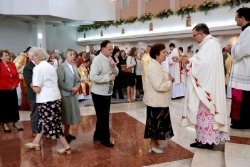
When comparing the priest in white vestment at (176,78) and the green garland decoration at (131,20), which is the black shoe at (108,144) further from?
the green garland decoration at (131,20)

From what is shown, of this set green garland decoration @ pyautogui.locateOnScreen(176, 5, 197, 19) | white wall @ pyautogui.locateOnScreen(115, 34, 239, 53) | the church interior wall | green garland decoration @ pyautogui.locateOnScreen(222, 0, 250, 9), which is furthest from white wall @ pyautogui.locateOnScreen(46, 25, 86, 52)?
green garland decoration @ pyautogui.locateOnScreen(222, 0, 250, 9)

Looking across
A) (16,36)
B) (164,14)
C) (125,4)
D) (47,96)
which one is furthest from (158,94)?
(16,36)

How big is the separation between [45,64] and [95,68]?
708mm

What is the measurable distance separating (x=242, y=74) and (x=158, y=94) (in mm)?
1246

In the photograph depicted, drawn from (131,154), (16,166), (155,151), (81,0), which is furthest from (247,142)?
(81,0)

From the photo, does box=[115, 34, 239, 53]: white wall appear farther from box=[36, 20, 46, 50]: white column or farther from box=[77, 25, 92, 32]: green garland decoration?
box=[36, 20, 46, 50]: white column

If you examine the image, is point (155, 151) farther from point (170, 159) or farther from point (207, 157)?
point (207, 157)

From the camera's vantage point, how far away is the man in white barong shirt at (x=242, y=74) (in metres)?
3.62

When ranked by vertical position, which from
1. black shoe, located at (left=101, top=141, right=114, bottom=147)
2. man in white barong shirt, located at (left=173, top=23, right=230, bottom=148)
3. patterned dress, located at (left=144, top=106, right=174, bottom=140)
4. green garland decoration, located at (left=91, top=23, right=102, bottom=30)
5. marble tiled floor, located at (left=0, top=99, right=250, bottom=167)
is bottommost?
marble tiled floor, located at (left=0, top=99, right=250, bottom=167)

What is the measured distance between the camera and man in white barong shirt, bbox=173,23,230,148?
10.7 feet

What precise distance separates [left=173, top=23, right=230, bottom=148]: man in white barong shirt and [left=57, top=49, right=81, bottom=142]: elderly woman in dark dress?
179cm

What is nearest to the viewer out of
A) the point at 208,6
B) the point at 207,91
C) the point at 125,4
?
the point at 207,91

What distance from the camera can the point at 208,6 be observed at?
10328 mm

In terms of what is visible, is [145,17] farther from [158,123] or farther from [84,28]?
[158,123]
